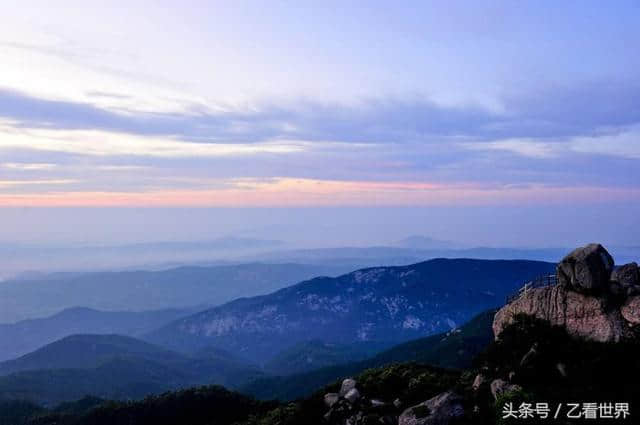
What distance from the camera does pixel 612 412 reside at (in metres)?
37.8

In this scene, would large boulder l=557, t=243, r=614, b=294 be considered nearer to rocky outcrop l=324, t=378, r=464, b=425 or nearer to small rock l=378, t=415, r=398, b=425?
rocky outcrop l=324, t=378, r=464, b=425

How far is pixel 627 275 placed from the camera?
5112 centimetres

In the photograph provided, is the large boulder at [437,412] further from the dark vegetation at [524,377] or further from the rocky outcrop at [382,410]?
the dark vegetation at [524,377]

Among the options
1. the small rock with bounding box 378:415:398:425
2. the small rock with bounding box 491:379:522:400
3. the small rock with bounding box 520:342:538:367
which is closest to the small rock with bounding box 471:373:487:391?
the small rock with bounding box 491:379:522:400

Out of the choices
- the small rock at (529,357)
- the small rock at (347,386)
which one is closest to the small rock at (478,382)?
the small rock at (529,357)

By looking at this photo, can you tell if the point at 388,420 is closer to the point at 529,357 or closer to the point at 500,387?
the point at 500,387

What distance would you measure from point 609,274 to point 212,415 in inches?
5067

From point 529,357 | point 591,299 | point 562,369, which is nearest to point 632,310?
point 591,299

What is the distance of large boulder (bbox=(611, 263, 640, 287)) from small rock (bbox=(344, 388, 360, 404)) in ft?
96.7

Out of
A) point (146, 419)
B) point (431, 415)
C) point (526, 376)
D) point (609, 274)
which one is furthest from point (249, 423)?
point (146, 419)

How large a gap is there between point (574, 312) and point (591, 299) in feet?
6.52

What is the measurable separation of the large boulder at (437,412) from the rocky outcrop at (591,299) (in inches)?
507

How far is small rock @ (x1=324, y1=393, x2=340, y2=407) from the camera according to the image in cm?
6214

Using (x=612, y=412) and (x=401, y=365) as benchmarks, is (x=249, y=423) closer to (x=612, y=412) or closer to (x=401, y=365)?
(x=401, y=365)
